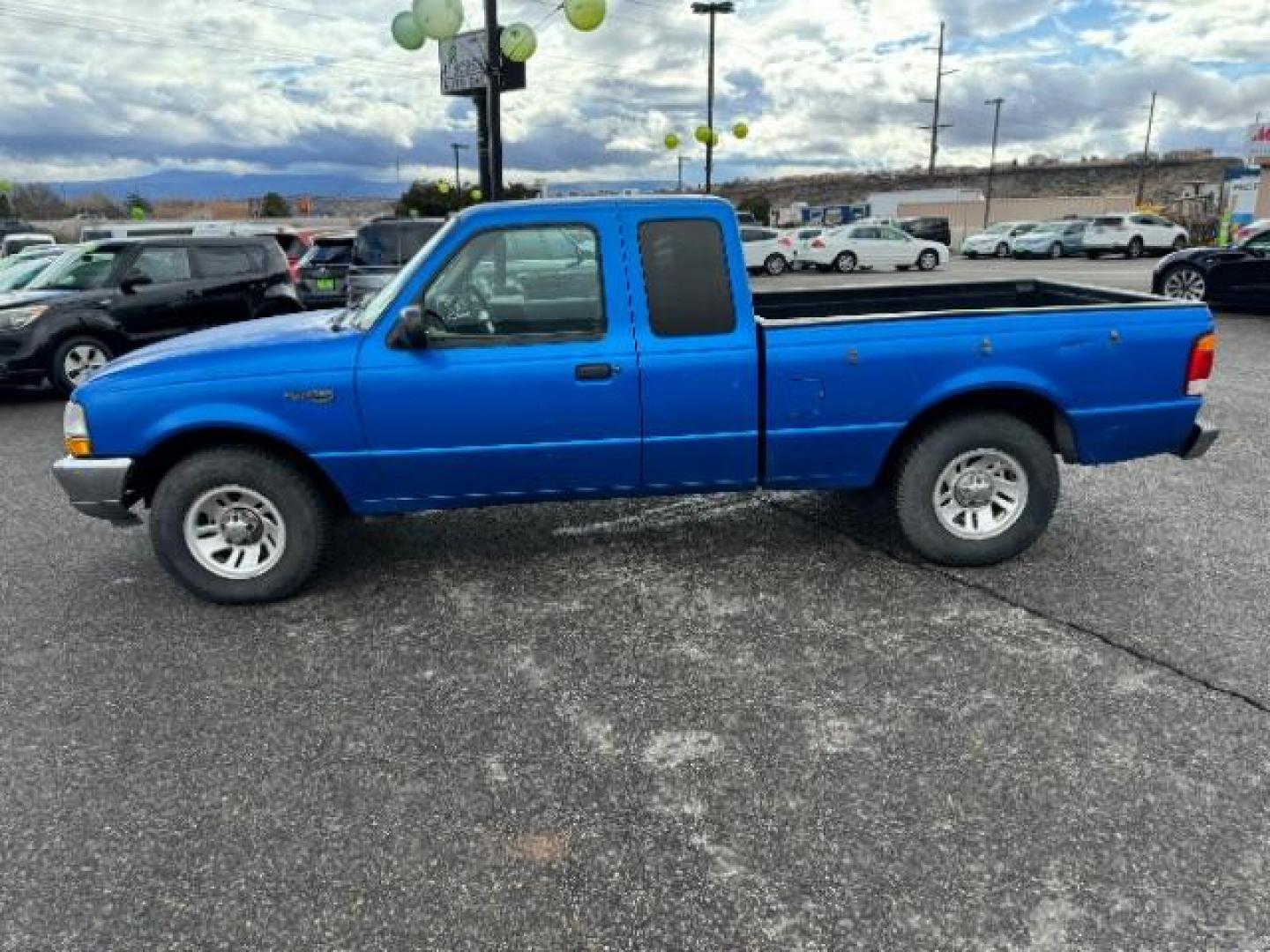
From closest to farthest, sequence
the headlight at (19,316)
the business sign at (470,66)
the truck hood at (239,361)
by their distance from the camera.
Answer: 1. the truck hood at (239,361)
2. the headlight at (19,316)
3. the business sign at (470,66)

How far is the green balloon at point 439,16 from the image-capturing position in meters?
13.8

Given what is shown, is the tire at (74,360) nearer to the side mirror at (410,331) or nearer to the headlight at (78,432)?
the headlight at (78,432)

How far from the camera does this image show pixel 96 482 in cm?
425

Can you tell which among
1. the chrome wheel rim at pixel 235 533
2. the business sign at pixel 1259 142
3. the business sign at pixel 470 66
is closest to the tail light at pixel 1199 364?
the chrome wheel rim at pixel 235 533

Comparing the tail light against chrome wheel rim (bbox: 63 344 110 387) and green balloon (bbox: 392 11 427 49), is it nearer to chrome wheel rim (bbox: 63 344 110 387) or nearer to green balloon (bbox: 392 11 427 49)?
chrome wheel rim (bbox: 63 344 110 387)

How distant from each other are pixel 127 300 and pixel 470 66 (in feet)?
25.5

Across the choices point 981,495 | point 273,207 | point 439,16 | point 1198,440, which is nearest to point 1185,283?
point 1198,440

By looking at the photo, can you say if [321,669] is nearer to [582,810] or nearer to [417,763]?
[417,763]

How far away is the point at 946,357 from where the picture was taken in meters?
4.48

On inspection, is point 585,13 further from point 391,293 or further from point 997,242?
point 997,242

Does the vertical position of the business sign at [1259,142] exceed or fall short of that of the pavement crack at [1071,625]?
it exceeds it

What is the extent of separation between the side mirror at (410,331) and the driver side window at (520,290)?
0.10m

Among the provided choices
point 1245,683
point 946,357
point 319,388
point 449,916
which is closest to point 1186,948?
point 1245,683

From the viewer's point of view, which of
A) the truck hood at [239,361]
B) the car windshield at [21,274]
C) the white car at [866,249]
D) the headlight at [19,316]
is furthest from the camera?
the white car at [866,249]
